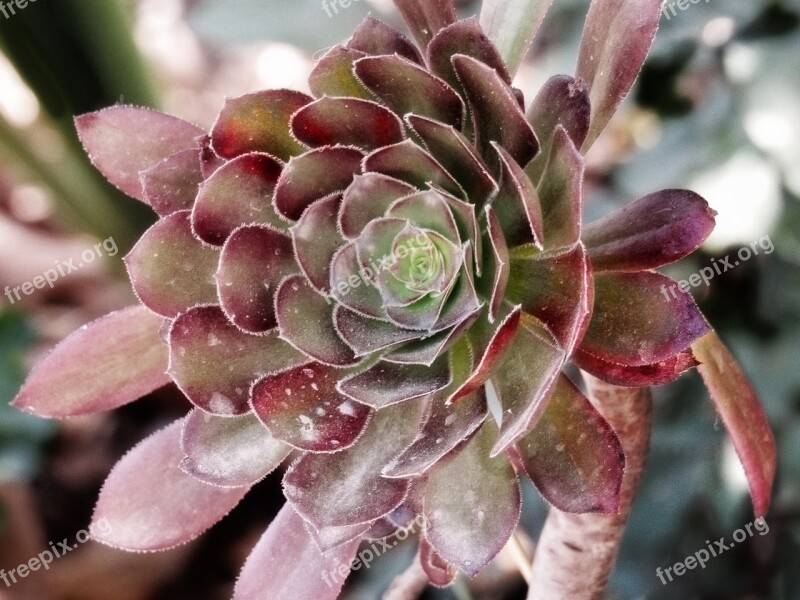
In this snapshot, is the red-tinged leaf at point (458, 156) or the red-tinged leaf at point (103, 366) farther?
the red-tinged leaf at point (103, 366)

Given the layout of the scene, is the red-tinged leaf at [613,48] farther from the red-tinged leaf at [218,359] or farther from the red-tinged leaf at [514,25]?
the red-tinged leaf at [218,359]

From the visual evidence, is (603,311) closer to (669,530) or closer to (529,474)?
(529,474)

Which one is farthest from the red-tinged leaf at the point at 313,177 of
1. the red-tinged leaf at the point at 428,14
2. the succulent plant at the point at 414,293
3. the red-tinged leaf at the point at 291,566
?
the red-tinged leaf at the point at 291,566

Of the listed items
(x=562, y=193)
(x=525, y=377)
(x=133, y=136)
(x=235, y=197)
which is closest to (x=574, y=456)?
(x=525, y=377)

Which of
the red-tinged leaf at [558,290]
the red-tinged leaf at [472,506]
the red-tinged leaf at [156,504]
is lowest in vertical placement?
the red-tinged leaf at [472,506]

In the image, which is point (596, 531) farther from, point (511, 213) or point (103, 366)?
point (103, 366)

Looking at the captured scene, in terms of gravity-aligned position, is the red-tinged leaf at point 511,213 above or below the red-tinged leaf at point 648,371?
above

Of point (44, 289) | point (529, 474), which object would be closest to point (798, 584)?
point (529, 474)
